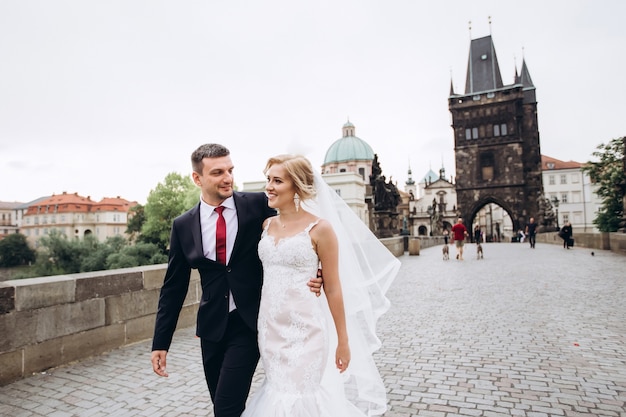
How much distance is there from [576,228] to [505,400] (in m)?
78.6

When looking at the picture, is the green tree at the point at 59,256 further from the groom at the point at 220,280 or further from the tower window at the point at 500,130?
the groom at the point at 220,280

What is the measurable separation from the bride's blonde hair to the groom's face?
25 centimetres

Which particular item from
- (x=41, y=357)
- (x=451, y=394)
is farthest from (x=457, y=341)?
(x=41, y=357)

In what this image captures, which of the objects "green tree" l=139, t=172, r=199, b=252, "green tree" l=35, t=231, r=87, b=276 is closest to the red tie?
"green tree" l=139, t=172, r=199, b=252

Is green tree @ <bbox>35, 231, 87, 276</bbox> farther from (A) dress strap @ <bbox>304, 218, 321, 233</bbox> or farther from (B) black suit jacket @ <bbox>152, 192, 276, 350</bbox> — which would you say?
(A) dress strap @ <bbox>304, 218, 321, 233</bbox>

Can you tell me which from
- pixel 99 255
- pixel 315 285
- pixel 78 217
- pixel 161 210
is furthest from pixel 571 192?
pixel 78 217

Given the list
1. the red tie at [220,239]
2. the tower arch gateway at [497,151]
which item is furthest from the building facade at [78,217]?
the red tie at [220,239]

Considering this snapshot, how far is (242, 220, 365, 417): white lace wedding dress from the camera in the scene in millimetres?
2275

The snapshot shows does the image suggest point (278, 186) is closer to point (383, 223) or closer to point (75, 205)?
point (383, 223)

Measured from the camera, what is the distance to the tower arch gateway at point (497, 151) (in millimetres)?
53250

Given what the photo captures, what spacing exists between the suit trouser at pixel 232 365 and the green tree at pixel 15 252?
78.7 metres

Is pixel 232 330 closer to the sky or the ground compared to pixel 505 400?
closer to the sky

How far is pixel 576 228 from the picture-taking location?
71188 mm

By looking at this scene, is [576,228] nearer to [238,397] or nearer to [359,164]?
[359,164]
